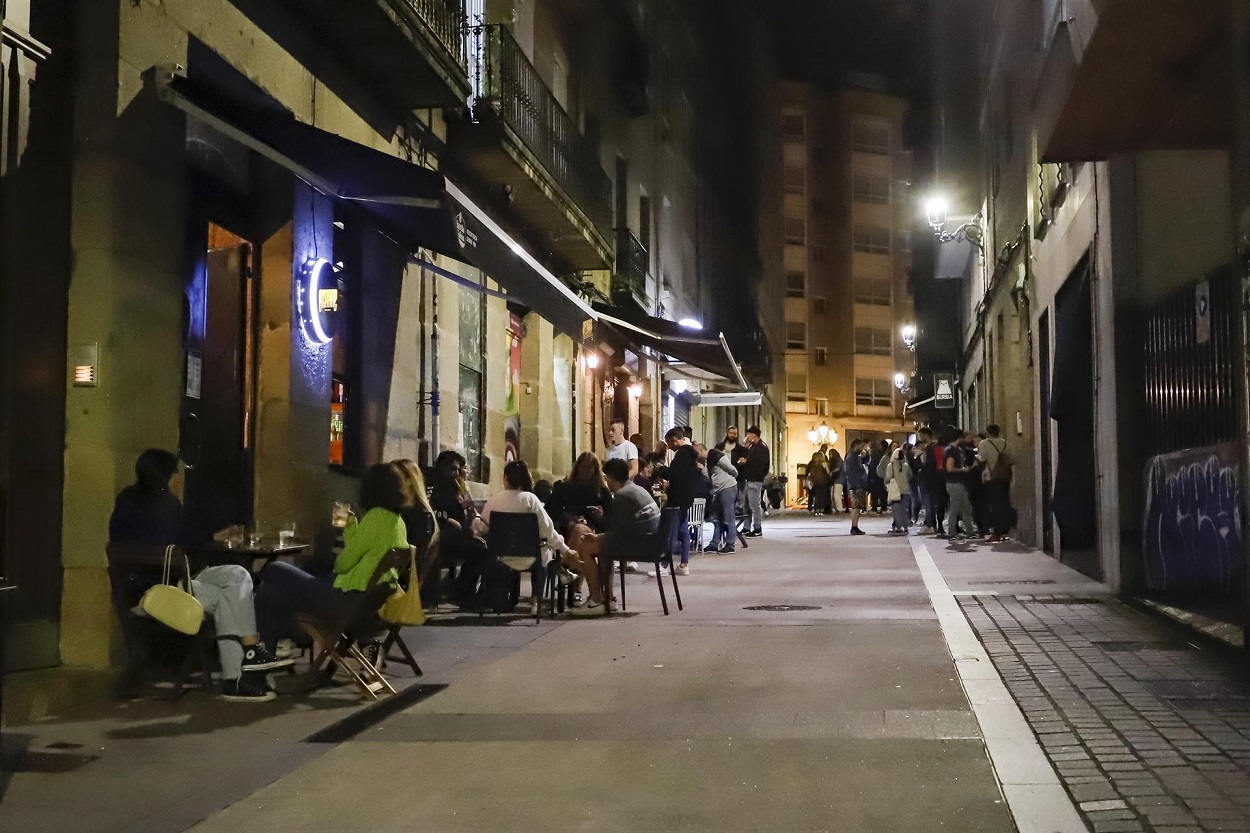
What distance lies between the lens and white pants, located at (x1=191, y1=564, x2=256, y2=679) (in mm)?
7320

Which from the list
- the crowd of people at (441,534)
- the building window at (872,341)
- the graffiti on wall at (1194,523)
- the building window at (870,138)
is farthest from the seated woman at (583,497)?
the building window at (870,138)

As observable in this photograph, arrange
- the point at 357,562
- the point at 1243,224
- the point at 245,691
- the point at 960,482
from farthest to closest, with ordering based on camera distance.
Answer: the point at 960,482 → the point at 1243,224 → the point at 357,562 → the point at 245,691

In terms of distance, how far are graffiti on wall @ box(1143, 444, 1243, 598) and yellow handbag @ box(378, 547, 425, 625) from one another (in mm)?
5099

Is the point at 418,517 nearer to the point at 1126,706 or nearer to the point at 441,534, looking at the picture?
the point at 441,534

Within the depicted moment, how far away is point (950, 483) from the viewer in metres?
20.4

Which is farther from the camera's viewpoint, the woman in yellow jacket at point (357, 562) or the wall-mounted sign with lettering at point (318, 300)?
the wall-mounted sign with lettering at point (318, 300)

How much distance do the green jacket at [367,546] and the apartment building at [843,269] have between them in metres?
61.6

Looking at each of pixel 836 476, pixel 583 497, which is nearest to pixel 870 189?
pixel 836 476

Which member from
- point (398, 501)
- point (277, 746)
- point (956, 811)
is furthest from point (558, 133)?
point (956, 811)

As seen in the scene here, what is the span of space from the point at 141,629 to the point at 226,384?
11.8 feet

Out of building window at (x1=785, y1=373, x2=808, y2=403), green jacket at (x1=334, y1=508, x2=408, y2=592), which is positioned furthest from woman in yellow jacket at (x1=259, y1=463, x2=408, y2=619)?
building window at (x1=785, y1=373, x2=808, y2=403)

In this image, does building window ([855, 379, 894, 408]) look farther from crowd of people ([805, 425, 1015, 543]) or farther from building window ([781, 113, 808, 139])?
crowd of people ([805, 425, 1015, 543])

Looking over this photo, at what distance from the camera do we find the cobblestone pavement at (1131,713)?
4.75 meters

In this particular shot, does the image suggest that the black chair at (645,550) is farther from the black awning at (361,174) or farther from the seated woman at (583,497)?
the black awning at (361,174)
